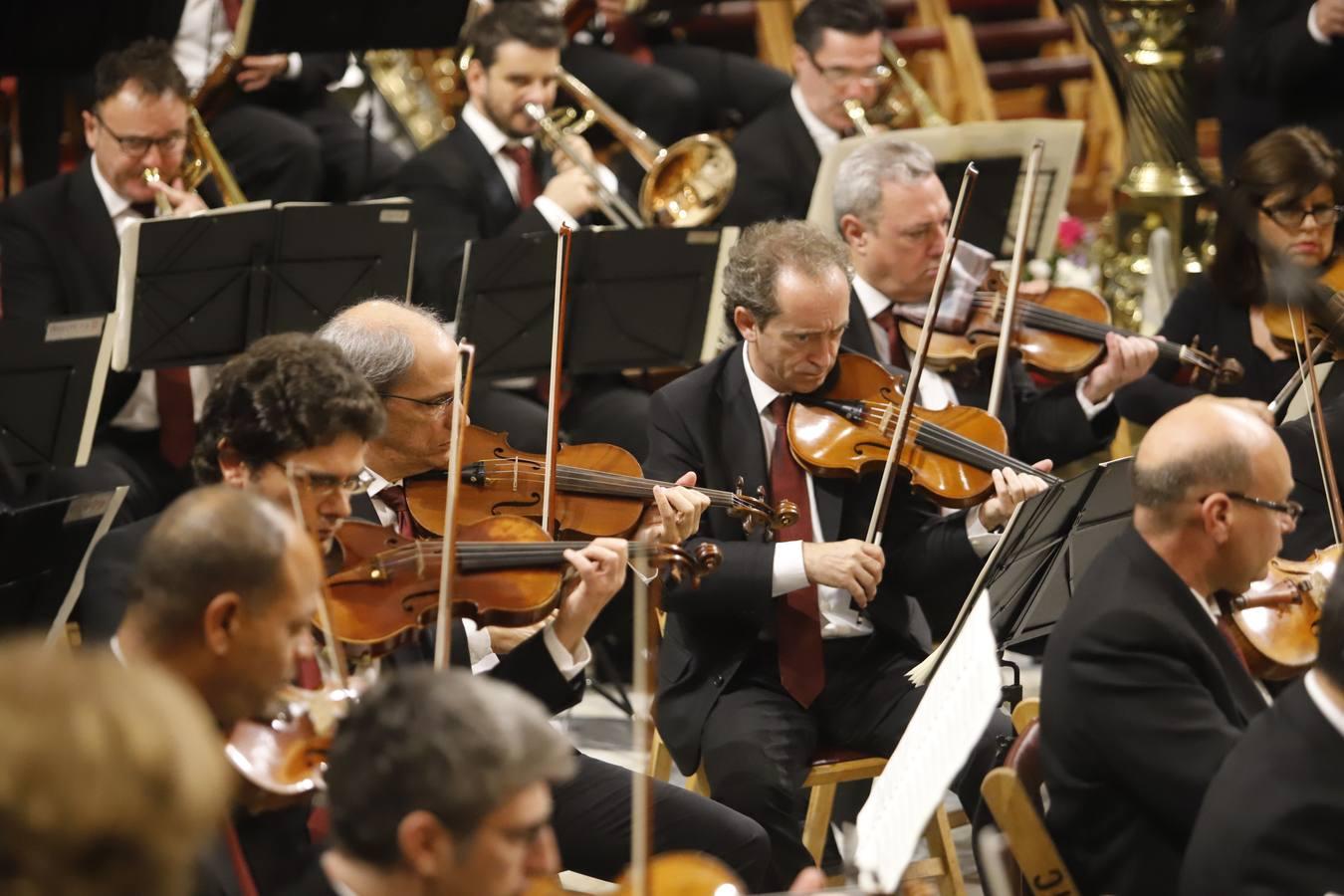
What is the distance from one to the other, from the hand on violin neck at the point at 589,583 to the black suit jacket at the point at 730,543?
0.52 meters

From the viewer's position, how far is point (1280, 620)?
306 cm

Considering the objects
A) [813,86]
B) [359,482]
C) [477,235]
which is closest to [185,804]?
[359,482]

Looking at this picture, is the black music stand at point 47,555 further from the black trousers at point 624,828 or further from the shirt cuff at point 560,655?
Answer: the black trousers at point 624,828

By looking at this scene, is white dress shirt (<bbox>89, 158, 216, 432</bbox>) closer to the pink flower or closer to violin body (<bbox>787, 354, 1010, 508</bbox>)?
violin body (<bbox>787, 354, 1010, 508</bbox>)

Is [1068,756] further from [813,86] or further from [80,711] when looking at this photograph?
[813,86]

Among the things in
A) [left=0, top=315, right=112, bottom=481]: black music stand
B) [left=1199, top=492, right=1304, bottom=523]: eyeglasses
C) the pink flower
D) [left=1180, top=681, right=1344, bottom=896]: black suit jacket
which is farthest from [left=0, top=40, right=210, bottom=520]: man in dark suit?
[left=1180, top=681, right=1344, bottom=896]: black suit jacket

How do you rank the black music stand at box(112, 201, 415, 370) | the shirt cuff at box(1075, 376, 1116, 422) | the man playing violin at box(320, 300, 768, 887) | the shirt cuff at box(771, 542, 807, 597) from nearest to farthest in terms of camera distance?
the man playing violin at box(320, 300, 768, 887)
the shirt cuff at box(771, 542, 807, 597)
the black music stand at box(112, 201, 415, 370)
the shirt cuff at box(1075, 376, 1116, 422)

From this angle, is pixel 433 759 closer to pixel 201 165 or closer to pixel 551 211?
pixel 551 211

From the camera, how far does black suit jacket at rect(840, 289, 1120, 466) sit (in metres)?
4.39

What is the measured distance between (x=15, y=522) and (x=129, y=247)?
55.9 inches

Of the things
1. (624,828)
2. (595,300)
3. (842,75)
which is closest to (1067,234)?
(842,75)

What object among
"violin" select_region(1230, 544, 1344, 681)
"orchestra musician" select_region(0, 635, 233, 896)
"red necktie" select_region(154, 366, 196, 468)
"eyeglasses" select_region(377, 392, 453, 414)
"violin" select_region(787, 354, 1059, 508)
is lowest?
"red necktie" select_region(154, 366, 196, 468)

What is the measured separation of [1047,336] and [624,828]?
2096mm

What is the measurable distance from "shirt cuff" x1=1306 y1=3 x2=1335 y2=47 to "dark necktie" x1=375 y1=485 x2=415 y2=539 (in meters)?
4.06
